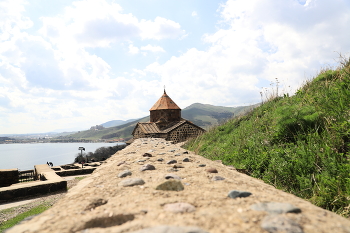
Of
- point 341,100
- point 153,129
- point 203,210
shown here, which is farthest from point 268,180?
point 153,129

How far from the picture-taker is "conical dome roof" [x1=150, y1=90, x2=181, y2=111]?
84.8 feet

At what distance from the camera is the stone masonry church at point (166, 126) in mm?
22359

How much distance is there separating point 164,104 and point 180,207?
24.7 m

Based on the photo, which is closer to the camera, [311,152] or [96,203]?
[96,203]

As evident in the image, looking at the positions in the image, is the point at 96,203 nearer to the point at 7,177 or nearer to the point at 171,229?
the point at 171,229

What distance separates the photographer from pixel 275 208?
1.54 meters

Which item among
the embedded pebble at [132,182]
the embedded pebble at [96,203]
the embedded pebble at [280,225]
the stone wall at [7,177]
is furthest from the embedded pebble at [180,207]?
the stone wall at [7,177]

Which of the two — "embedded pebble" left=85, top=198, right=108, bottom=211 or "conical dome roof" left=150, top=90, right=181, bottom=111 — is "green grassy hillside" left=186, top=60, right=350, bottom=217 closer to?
"embedded pebble" left=85, top=198, right=108, bottom=211

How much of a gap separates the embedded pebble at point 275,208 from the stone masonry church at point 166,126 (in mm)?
20271

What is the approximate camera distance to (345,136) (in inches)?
135

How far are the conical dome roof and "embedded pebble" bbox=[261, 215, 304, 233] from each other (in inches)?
958

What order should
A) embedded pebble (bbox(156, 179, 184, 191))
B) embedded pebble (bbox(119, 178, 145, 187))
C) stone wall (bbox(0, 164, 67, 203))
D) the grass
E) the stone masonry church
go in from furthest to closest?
the stone masonry church < stone wall (bbox(0, 164, 67, 203)) < the grass < embedded pebble (bbox(119, 178, 145, 187)) < embedded pebble (bbox(156, 179, 184, 191))

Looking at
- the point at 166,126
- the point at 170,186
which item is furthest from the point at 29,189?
the point at 166,126

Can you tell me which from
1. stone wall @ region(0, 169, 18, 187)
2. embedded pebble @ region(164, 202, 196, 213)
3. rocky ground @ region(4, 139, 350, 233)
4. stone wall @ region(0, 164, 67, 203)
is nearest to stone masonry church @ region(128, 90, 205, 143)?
stone wall @ region(0, 169, 18, 187)
